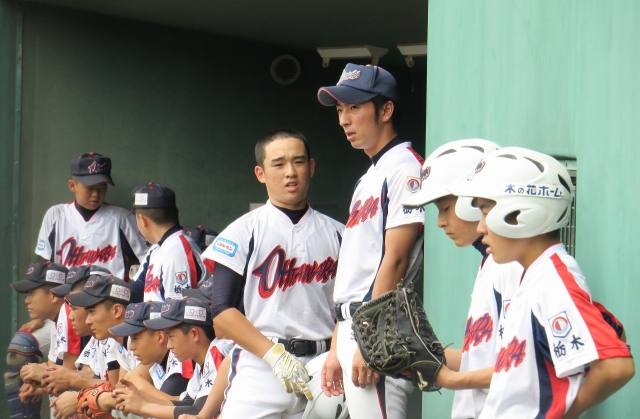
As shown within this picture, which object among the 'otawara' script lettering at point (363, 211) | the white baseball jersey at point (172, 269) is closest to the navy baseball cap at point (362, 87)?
the 'otawara' script lettering at point (363, 211)

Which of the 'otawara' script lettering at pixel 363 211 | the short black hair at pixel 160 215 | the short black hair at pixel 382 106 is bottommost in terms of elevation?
the short black hair at pixel 160 215

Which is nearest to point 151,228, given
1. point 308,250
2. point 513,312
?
point 308,250

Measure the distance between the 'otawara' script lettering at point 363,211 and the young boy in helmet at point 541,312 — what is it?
89 cm

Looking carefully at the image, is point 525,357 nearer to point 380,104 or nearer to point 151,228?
point 380,104

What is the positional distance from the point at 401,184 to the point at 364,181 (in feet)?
0.64

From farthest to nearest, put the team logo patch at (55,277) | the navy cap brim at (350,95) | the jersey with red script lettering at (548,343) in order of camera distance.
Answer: the team logo patch at (55,277) → the navy cap brim at (350,95) → the jersey with red script lettering at (548,343)

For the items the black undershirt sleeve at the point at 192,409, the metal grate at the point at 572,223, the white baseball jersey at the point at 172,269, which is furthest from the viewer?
the white baseball jersey at the point at 172,269

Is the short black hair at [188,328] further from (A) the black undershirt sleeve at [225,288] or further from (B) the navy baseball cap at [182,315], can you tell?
(A) the black undershirt sleeve at [225,288]

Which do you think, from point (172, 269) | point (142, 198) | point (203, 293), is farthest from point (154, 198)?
point (203, 293)

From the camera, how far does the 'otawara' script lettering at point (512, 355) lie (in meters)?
2.01

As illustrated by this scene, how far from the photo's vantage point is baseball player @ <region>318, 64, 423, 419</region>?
9.67ft

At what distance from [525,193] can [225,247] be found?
5.36 ft

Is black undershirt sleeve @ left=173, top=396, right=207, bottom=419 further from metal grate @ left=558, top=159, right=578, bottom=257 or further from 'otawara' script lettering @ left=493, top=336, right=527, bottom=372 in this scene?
'otawara' script lettering @ left=493, top=336, right=527, bottom=372

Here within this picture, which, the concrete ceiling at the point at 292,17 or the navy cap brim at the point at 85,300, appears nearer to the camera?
the navy cap brim at the point at 85,300
